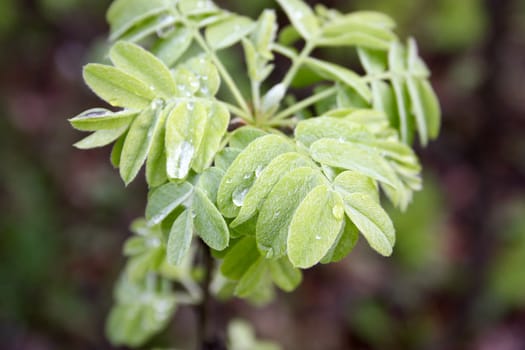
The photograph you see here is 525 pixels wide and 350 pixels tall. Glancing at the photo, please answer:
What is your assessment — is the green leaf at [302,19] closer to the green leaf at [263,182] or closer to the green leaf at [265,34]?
the green leaf at [265,34]

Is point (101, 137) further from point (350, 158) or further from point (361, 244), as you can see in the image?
point (361, 244)

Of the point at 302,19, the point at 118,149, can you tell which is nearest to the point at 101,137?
the point at 118,149

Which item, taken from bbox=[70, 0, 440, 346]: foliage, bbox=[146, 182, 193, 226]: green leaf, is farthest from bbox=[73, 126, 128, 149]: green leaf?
bbox=[146, 182, 193, 226]: green leaf

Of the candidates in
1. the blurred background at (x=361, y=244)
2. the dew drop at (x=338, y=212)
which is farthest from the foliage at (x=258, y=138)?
the blurred background at (x=361, y=244)

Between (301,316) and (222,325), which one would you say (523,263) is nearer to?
(301,316)

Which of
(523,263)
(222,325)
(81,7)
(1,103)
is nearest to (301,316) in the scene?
(222,325)

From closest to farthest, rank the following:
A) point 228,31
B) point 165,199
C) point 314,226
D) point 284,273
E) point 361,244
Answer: point 314,226 → point 165,199 → point 284,273 → point 228,31 → point 361,244
